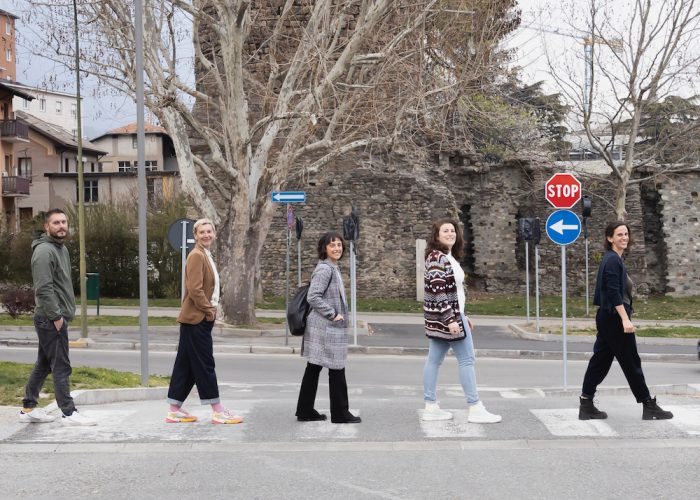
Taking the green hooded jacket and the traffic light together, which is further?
the traffic light

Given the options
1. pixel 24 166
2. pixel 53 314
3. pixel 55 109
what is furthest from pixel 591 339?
pixel 55 109

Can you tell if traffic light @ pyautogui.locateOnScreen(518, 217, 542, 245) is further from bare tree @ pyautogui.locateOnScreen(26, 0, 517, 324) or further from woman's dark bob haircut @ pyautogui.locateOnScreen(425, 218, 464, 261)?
woman's dark bob haircut @ pyautogui.locateOnScreen(425, 218, 464, 261)

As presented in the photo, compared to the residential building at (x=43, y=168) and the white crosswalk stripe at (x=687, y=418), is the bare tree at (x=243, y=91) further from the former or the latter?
the residential building at (x=43, y=168)

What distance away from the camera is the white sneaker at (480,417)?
9086 mm

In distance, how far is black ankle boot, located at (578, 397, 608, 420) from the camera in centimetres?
927

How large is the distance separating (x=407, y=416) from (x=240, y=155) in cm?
1379

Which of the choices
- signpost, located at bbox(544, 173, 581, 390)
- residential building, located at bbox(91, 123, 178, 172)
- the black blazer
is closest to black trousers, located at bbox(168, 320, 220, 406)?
the black blazer

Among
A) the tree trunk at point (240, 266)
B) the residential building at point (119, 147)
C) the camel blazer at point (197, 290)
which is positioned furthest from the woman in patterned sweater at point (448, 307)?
the residential building at point (119, 147)

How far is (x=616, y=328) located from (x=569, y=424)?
37.3 inches

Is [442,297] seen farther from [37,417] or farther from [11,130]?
[11,130]

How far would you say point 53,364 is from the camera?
8.93 meters

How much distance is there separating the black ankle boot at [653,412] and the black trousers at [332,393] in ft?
8.62

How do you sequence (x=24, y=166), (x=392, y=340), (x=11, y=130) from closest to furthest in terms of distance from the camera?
1. (x=392, y=340)
2. (x=11, y=130)
3. (x=24, y=166)

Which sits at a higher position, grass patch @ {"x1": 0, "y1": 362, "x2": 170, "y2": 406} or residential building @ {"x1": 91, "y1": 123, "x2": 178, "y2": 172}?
residential building @ {"x1": 91, "y1": 123, "x2": 178, "y2": 172}
